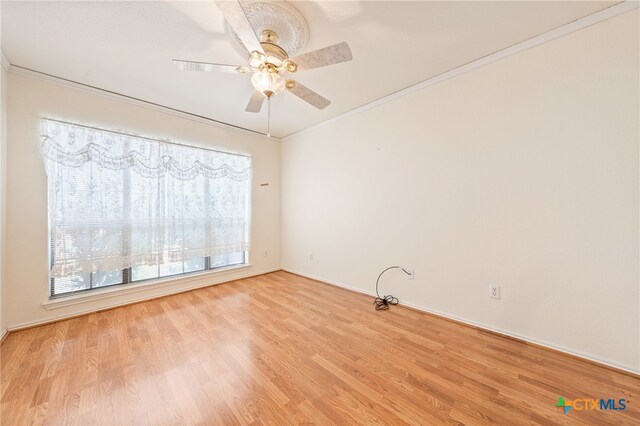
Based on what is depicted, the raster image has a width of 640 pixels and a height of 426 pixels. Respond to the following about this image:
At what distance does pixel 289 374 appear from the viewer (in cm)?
155

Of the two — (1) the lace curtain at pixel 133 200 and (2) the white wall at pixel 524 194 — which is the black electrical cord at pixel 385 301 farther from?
(1) the lace curtain at pixel 133 200

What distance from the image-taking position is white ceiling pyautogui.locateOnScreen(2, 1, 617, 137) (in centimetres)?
155

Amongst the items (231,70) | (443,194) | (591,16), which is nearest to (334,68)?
(231,70)

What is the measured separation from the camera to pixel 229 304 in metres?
2.71

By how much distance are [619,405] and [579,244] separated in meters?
0.97

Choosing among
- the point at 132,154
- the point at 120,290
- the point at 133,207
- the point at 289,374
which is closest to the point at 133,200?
the point at 133,207

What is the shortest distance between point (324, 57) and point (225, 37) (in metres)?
0.90

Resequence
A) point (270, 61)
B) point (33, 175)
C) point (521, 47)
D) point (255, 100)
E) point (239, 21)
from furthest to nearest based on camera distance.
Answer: point (33, 175)
point (255, 100)
point (521, 47)
point (270, 61)
point (239, 21)

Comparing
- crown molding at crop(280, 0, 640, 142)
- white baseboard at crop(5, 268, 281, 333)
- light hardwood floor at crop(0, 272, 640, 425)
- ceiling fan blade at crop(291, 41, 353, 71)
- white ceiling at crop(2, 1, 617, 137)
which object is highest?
white ceiling at crop(2, 1, 617, 137)

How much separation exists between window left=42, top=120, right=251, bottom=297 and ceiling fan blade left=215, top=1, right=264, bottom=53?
2194mm

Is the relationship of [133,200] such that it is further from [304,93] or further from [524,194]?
[524,194]

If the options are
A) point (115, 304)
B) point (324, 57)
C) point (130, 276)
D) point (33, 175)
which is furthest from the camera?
point (130, 276)

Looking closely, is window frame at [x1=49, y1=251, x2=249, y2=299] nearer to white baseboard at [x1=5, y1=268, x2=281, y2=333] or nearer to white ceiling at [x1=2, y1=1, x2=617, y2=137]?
white baseboard at [x1=5, y1=268, x2=281, y2=333]

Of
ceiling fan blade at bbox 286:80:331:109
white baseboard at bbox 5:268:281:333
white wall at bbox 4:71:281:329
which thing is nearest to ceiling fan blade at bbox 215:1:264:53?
ceiling fan blade at bbox 286:80:331:109
